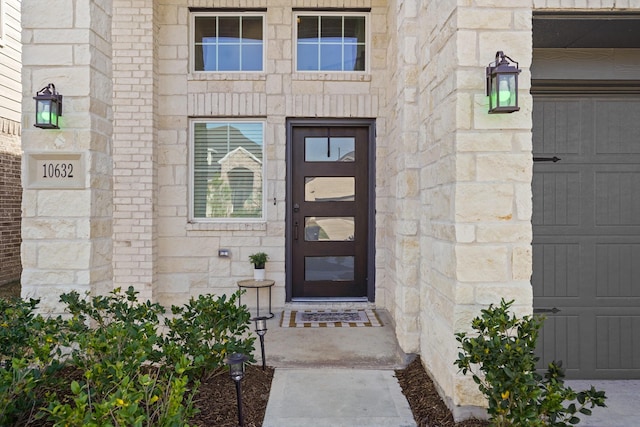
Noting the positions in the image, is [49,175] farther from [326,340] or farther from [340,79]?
[340,79]

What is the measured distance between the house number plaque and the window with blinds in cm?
228

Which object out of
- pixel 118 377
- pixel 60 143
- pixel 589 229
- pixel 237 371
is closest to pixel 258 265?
pixel 60 143

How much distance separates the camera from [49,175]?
3.04m

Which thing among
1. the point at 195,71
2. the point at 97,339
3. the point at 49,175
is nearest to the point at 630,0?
the point at 97,339

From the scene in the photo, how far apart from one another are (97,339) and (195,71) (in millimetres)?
3827

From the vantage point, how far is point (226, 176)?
5336mm

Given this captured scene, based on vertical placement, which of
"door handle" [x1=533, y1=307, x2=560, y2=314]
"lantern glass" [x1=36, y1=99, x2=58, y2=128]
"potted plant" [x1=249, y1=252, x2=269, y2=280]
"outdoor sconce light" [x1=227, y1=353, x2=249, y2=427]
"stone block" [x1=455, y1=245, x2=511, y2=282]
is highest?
"lantern glass" [x1=36, y1=99, x2=58, y2=128]

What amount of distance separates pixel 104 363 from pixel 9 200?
19.9 feet

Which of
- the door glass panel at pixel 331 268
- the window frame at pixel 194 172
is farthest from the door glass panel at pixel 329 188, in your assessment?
the door glass panel at pixel 331 268

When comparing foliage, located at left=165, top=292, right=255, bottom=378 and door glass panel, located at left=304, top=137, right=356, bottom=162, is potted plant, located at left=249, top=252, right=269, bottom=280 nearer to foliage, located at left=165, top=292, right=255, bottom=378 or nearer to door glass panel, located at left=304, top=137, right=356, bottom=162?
door glass panel, located at left=304, top=137, right=356, bottom=162

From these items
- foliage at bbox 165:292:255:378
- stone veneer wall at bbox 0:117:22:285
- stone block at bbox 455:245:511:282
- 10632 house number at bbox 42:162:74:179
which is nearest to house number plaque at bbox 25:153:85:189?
Answer: 10632 house number at bbox 42:162:74:179

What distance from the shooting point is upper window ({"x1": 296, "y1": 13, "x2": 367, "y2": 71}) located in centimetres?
529

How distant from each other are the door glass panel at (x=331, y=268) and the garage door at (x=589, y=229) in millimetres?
2452

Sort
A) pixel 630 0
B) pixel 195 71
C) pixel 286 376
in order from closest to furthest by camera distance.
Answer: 1. pixel 630 0
2. pixel 286 376
3. pixel 195 71
